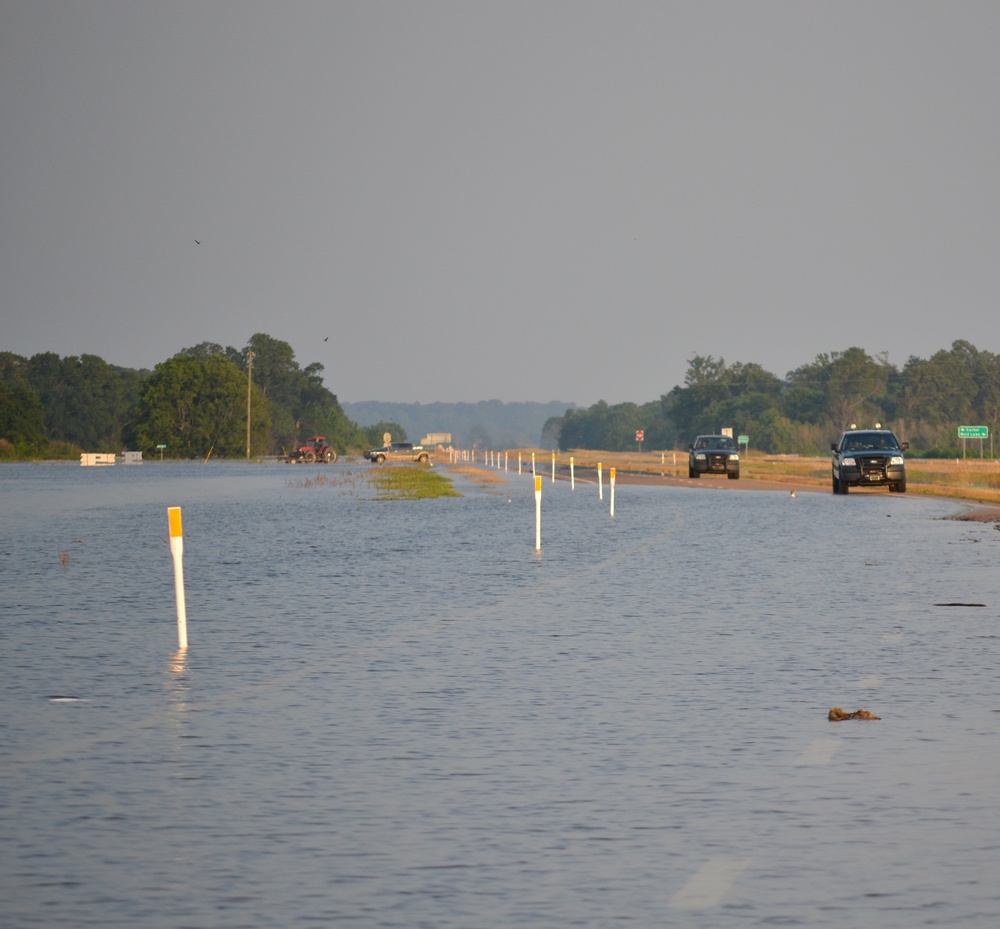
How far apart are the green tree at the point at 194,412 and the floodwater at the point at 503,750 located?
138m

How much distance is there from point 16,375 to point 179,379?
4400 centimetres

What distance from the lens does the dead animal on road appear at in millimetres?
11086

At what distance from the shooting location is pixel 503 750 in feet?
33.0

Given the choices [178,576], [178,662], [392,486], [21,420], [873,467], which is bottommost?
[178,662]

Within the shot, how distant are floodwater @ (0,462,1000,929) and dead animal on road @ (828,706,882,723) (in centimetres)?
13

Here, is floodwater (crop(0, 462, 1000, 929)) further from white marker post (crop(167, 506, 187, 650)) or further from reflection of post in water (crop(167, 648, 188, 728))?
white marker post (crop(167, 506, 187, 650))

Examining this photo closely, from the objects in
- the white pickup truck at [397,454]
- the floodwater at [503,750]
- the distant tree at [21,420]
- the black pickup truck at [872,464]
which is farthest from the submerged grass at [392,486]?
the distant tree at [21,420]

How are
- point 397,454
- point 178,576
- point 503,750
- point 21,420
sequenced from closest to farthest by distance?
point 503,750
point 178,576
point 21,420
point 397,454

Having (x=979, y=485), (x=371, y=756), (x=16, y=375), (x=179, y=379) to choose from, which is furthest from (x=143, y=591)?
(x=16, y=375)

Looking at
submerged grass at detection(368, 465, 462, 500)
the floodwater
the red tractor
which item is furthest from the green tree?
the floodwater

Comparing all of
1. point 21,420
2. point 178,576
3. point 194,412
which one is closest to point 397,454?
point 194,412

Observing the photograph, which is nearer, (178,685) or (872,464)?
(178,685)

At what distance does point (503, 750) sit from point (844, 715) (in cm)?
251

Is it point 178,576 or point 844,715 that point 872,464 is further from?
point 844,715
